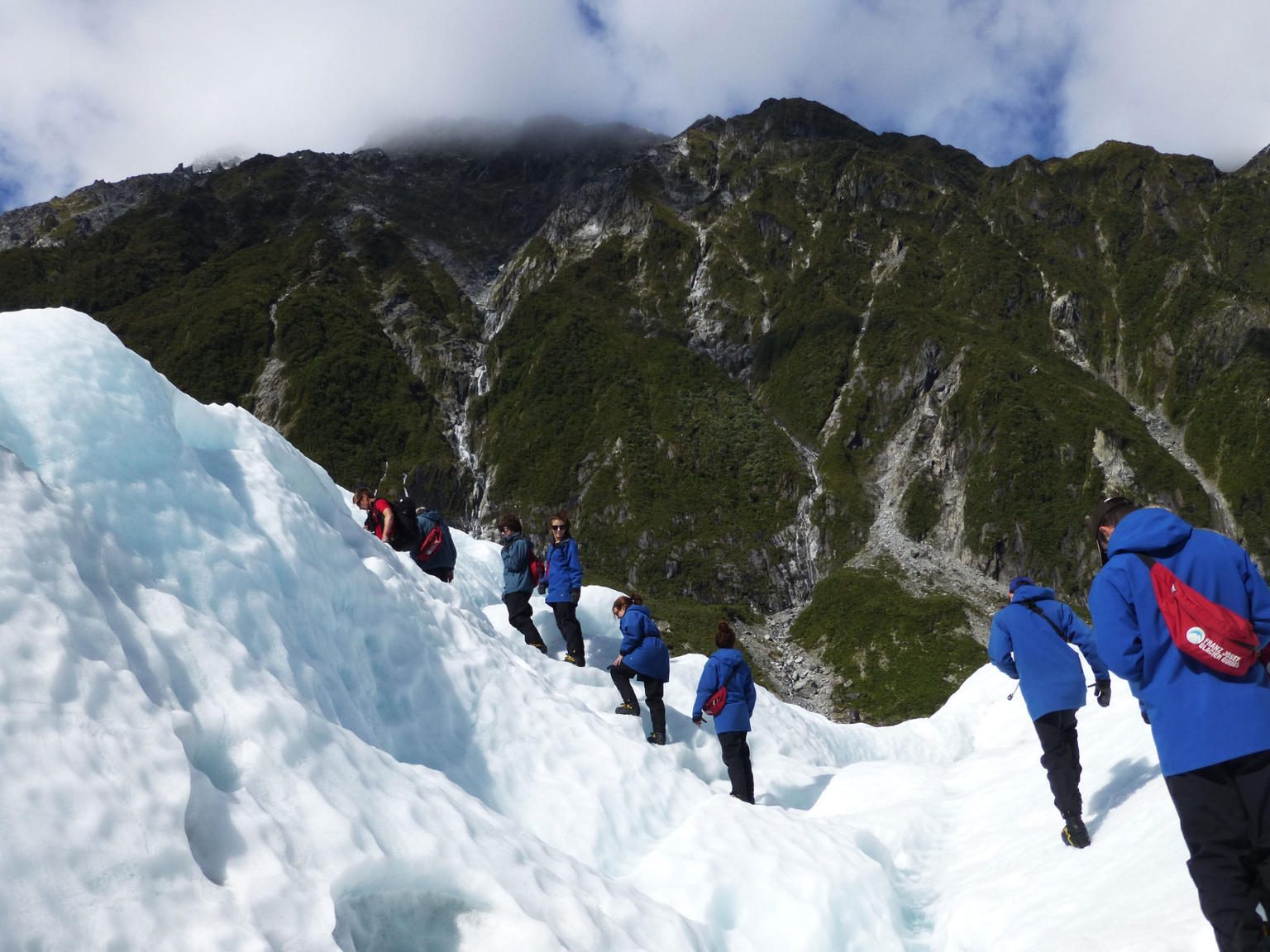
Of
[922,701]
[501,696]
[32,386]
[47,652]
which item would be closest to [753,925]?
[501,696]

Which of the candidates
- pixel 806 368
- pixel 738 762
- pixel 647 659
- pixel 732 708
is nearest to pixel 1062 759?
pixel 732 708

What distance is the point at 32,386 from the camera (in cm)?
618

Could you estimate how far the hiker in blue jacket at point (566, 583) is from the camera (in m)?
12.9

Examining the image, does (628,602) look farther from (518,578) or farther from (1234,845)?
(1234,845)

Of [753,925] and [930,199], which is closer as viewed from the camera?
[753,925]

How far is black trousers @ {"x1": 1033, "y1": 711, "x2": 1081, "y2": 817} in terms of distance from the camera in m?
6.91

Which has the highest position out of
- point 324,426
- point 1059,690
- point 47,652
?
point 324,426

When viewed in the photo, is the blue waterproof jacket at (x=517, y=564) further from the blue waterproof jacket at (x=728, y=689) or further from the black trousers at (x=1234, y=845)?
the black trousers at (x=1234, y=845)

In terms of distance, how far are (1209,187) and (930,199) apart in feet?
216

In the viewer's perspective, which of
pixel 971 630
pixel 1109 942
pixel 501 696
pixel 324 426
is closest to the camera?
pixel 1109 942

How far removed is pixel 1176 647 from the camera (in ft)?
14.1

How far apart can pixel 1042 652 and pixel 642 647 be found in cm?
540

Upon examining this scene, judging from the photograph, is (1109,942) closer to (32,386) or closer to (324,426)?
(32,386)

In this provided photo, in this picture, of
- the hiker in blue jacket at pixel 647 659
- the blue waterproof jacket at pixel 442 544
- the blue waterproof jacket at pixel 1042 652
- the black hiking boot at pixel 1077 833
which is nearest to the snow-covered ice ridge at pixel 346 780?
the black hiking boot at pixel 1077 833
